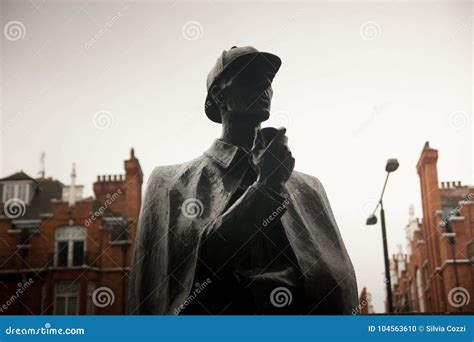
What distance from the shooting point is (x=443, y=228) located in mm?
22219

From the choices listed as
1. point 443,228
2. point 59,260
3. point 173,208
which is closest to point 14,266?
point 59,260

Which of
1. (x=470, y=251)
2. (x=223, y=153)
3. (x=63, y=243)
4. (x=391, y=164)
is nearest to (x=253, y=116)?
(x=223, y=153)

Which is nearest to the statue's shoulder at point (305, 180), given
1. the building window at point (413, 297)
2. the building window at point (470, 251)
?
the building window at point (470, 251)

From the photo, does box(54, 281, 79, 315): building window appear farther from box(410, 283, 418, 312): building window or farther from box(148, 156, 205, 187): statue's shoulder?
box(148, 156, 205, 187): statue's shoulder

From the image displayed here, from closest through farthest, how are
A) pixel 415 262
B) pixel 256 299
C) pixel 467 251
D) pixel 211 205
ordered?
pixel 256 299 < pixel 211 205 < pixel 467 251 < pixel 415 262

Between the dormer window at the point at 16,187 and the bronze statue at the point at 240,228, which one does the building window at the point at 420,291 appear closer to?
the dormer window at the point at 16,187

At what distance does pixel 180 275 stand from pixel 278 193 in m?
0.83

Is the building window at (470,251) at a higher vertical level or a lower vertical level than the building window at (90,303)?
higher

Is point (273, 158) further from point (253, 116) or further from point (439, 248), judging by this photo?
point (439, 248)

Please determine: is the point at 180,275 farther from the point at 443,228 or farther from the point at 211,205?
the point at 443,228

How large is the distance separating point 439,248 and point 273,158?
19369mm

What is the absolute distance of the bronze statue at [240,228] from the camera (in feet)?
15.7

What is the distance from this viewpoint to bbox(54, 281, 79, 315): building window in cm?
2168
